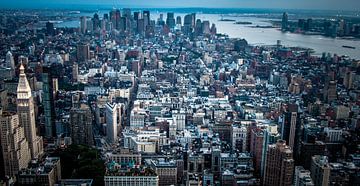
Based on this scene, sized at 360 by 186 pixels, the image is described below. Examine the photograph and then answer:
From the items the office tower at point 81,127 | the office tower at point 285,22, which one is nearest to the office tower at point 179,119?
the office tower at point 81,127

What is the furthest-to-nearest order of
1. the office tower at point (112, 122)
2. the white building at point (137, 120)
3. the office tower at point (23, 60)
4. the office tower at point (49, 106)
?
the office tower at point (23, 60) < the white building at point (137, 120) < the office tower at point (112, 122) < the office tower at point (49, 106)

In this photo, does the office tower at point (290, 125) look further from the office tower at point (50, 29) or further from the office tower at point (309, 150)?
the office tower at point (50, 29)

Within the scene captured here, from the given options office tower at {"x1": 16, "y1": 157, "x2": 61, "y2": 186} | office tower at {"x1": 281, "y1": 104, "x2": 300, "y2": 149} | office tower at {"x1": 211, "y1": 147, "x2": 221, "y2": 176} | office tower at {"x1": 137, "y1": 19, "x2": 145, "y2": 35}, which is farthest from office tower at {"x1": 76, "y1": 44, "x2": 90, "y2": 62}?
office tower at {"x1": 281, "y1": 104, "x2": 300, "y2": 149}

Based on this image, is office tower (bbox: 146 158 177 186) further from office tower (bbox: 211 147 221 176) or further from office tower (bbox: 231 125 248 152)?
office tower (bbox: 231 125 248 152)

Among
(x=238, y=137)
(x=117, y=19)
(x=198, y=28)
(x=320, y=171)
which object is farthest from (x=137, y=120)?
(x=198, y=28)

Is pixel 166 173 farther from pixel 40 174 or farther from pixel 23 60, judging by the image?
pixel 23 60

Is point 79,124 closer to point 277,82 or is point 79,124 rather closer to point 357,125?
point 277,82
